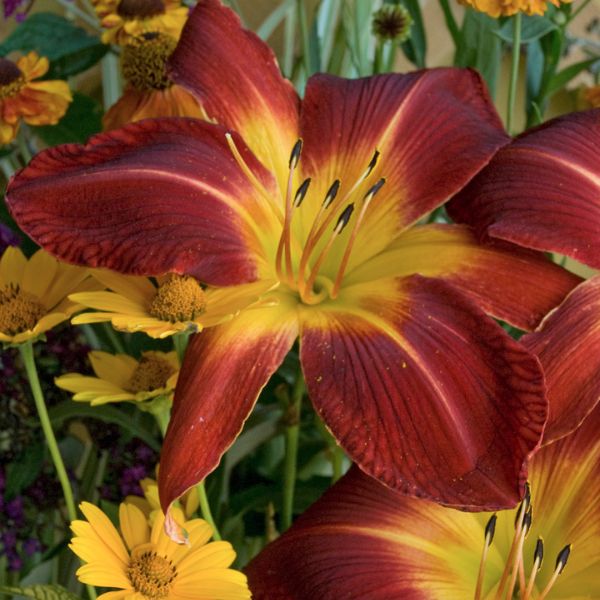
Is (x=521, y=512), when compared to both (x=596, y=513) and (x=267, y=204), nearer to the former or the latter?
(x=596, y=513)

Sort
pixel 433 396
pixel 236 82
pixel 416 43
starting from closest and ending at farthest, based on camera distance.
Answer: pixel 433 396
pixel 236 82
pixel 416 43

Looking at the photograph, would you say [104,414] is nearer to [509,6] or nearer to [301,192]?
[301,192]

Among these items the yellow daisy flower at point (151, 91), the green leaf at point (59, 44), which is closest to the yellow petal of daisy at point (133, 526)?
the yellow daisy flower at point (151, 91)

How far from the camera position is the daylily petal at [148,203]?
387 mm

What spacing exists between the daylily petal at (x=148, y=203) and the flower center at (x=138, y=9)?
194mm

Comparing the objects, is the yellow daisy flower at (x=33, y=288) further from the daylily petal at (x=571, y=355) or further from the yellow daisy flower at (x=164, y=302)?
the daylily petal at (x=571, y=355)

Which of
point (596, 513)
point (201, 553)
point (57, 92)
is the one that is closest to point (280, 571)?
point (201, 553)

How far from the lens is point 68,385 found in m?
0.43

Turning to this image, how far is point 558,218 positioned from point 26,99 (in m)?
0.31

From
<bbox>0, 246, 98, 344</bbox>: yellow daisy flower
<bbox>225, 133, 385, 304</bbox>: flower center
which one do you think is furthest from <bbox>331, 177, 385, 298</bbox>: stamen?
<bbox>0, 246, 98, 344</bbox>: yellow daisy flower

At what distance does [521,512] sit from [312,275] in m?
Answer: 0.13

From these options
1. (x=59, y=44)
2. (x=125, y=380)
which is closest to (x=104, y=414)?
(x=125, y=380)

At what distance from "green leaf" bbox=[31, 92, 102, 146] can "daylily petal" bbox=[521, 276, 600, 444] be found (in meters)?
0.36

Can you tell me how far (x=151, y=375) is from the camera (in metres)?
0.45
